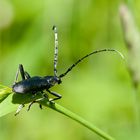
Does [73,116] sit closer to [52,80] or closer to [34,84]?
[34,84]

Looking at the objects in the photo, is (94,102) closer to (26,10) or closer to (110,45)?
(110,45)

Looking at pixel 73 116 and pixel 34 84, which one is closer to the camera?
pixel 73 116

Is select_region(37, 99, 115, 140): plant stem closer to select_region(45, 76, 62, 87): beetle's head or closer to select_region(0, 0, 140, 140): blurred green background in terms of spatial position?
select_region(45, 76, 62, 87): beetle's head

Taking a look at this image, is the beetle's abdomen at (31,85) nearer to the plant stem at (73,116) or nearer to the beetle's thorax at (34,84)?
the beetle's thorax at (34,84)

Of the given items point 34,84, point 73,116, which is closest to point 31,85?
point 34,84

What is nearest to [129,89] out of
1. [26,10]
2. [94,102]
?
[94,102]

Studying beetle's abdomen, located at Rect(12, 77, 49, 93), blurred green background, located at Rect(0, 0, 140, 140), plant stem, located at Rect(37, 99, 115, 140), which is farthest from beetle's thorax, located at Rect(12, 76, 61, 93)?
blurred green background, located at Rect(0, 0, 140, 140)

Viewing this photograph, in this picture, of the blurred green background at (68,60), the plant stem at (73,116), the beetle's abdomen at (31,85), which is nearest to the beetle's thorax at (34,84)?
the beetle's abdomen at (31,85)
